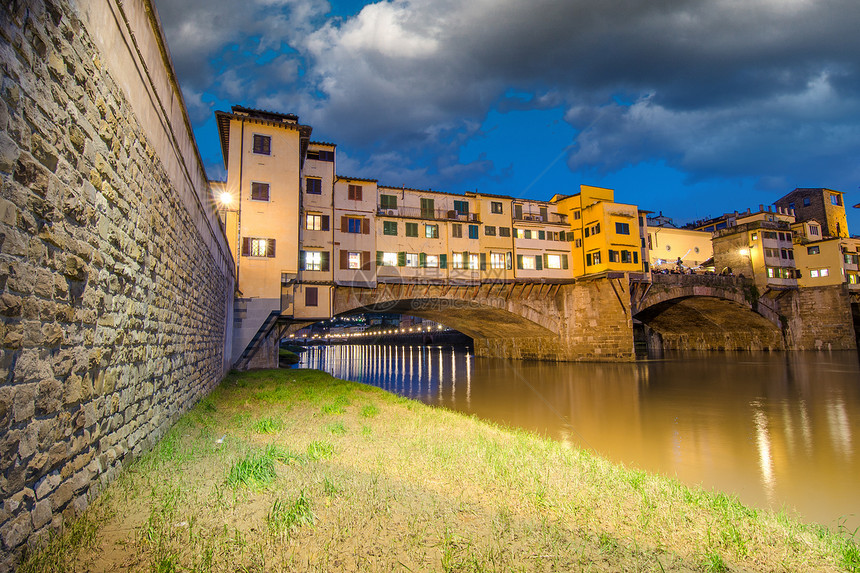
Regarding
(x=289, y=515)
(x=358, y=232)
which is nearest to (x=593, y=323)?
(x=358, y=232)

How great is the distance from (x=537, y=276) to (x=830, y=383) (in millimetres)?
21605

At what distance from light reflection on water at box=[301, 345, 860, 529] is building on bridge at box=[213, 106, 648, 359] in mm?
9076

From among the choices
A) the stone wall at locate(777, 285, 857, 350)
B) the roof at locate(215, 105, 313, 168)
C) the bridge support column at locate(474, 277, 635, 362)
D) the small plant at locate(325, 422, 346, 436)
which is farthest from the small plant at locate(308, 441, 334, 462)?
the stone wall at locate(777, 285, 857, 350)

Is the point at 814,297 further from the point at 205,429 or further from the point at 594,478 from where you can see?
the point at 205,429

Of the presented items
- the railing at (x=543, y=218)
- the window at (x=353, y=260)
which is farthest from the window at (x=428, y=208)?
the railing at (x=543, y=218)

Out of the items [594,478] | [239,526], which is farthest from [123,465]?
[594,478]

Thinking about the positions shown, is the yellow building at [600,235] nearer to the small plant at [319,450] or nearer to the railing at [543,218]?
the railing at [543,218]

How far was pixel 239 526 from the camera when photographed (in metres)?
5.22

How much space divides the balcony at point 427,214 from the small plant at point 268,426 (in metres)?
25.7

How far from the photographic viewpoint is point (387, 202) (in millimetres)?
37062

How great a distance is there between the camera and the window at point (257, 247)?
26.6 meters

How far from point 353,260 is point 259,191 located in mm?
8715

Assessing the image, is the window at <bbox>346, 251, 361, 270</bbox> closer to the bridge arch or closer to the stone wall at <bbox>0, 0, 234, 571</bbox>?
the stone wall at <bbox>0, 0, 234, 571</bbox>

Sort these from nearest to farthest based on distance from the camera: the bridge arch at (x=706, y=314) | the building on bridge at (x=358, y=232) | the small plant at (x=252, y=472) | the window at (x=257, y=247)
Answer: the small plant at (x=252, y=472), the window at (x=257, y=247), the building on bridge at (x=358, y=232), the bridge arch at (x=706, y=314)
